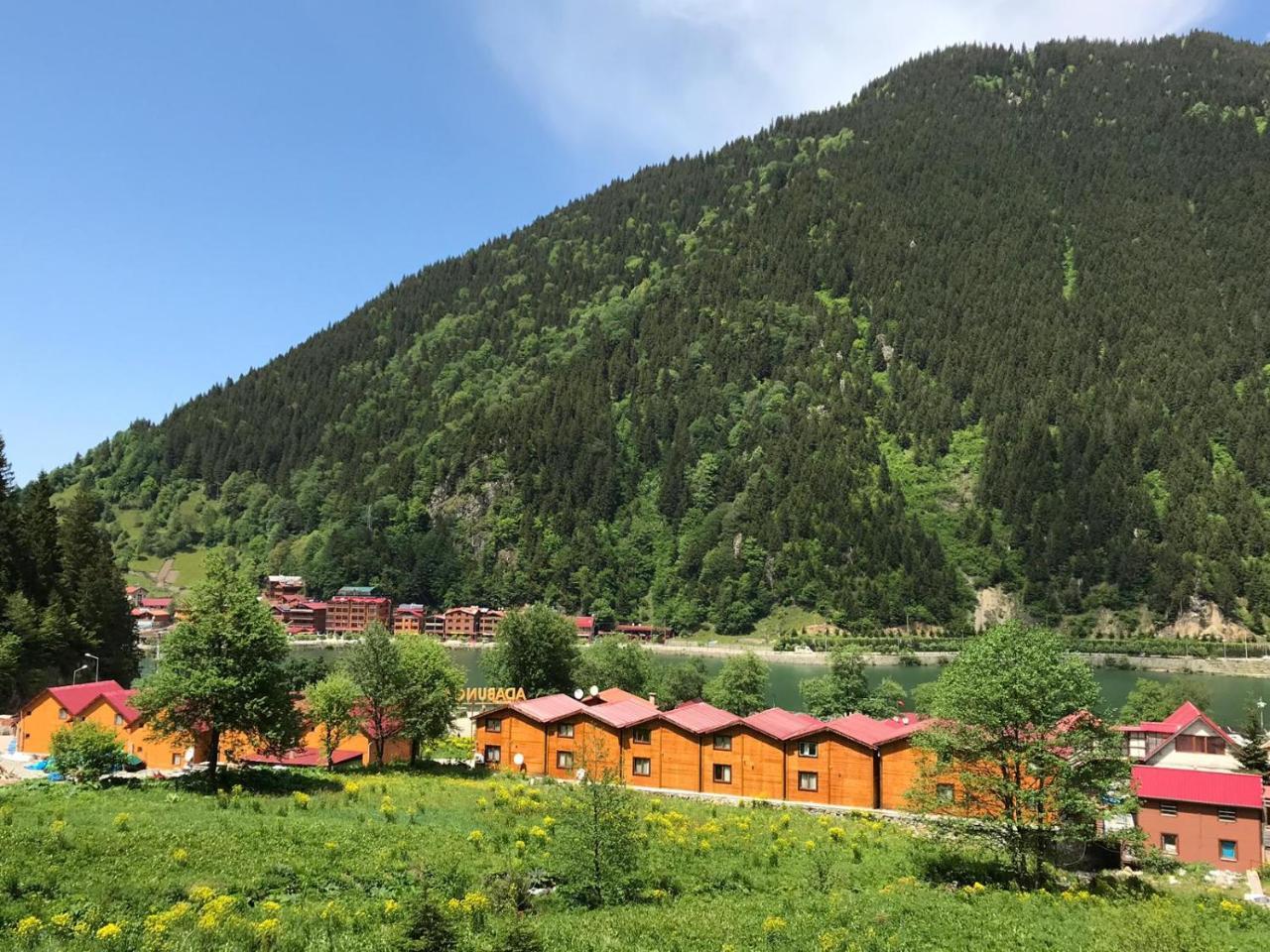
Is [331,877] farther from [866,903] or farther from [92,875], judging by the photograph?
[866,903]

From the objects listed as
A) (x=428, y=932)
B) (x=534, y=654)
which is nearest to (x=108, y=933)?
(x=428, y=932)

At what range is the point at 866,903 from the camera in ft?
79.0

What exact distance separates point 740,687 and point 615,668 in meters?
11.8

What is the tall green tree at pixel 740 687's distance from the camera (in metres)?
78.2

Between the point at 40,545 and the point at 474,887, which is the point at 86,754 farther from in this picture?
the point at 40,545

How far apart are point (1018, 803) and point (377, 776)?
28.0 metres

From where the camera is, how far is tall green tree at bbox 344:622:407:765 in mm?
49500

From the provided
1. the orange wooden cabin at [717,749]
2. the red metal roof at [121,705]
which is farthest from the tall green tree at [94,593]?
the orange wooden cabin at [717,749]

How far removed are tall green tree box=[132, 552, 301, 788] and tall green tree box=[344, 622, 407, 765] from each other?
12.5 meters

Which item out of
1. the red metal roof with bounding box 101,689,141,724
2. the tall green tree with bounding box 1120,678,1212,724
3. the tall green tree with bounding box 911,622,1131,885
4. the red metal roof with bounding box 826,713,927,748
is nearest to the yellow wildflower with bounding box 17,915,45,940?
the tall green tree with bounding box 911,622,1131,885

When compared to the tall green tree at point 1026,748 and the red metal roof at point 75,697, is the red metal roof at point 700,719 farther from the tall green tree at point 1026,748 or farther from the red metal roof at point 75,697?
the red metal roof at point 75,697

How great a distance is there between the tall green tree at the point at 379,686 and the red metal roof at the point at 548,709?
7.23m

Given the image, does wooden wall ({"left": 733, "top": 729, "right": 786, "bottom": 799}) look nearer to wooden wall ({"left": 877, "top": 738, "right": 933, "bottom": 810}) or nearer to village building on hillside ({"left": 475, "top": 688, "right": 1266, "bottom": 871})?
village building on hillside ({"left": 475, "top": 688, "right": 1266, "bottom": 871})

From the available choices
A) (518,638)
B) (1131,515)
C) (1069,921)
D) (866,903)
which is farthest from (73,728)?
(1131,515)
